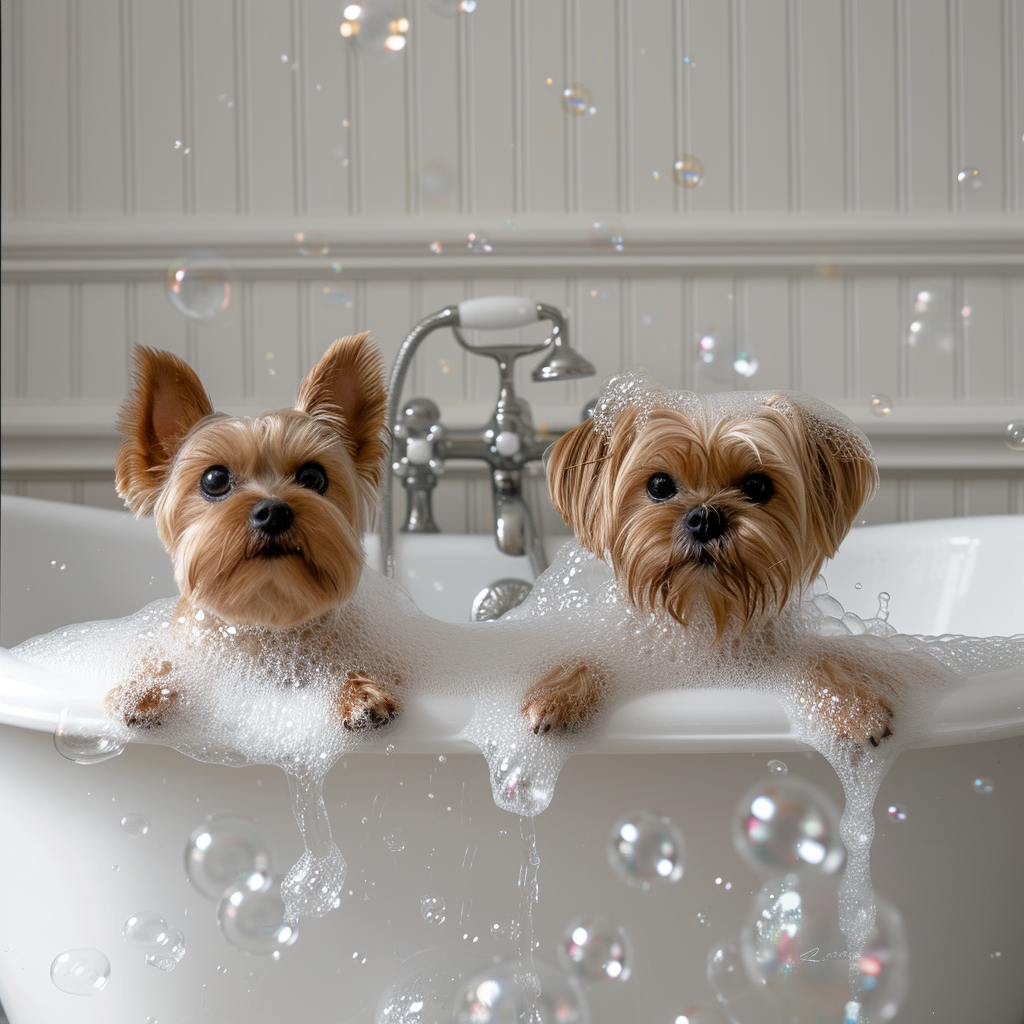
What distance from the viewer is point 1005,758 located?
86 cm

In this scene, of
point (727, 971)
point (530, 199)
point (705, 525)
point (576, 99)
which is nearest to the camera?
point (705, 525)

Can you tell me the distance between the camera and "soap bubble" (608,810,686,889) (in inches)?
33.0

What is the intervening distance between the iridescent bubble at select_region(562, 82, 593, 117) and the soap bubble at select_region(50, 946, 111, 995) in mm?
1730

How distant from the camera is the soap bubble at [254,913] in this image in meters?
0.86

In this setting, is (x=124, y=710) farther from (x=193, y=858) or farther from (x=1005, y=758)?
(x=1005, y=758)

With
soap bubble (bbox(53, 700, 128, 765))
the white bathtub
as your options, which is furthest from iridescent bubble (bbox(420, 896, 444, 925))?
soap bubble (bbox(53, 700, 128, 765))

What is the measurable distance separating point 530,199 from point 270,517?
4.78 feet

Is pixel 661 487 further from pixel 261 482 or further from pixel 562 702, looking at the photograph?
pixel 261 482

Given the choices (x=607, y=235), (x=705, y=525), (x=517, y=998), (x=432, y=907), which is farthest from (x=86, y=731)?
(x=607, y=235)

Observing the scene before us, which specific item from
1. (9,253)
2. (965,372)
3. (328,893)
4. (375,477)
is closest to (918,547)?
(965,372)

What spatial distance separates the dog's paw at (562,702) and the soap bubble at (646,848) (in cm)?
14

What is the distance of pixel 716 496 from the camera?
0.81 meters

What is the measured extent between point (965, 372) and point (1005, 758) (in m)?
1.48

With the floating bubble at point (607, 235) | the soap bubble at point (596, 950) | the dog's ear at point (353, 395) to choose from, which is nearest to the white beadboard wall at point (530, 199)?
the floating bubble at point (607, 235)
